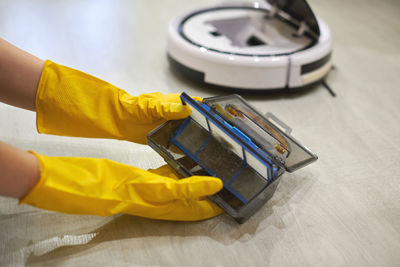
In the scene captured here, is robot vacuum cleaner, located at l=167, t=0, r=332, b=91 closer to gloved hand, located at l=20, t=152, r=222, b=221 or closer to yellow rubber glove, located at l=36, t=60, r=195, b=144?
yellow rubber glove, located at l=36, t=60, r=195, b=144

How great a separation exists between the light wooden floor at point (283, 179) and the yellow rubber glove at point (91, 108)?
0.43 feet

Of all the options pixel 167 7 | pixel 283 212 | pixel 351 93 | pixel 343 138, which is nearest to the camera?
pixel 283 212

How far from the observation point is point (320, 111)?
1660 millimetres

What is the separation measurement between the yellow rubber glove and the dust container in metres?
0.06

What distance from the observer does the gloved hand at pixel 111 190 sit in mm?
934

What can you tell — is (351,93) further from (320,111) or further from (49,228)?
(49,228)

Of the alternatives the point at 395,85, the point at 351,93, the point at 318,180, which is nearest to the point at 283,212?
the point at 318,180

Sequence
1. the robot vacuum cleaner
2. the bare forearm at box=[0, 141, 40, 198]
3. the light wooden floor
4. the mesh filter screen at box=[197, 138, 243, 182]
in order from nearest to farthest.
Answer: the bare forearm at box=[0, 141, 40, 198], the light wooden floor, the mesh filter screen at box=[197, 138, 243, 182], the robot vacuum cleaner

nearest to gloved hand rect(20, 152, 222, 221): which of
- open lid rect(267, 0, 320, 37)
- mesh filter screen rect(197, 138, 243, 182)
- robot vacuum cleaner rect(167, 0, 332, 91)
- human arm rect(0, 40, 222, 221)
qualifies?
human arm rect(0, 40, 222, 221)

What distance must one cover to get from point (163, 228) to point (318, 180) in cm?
53

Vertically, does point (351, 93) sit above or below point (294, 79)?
below

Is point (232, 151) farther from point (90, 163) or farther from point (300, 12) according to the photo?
point (300, 12)

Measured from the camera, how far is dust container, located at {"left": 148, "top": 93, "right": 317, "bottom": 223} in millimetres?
1071

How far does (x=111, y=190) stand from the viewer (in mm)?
999
